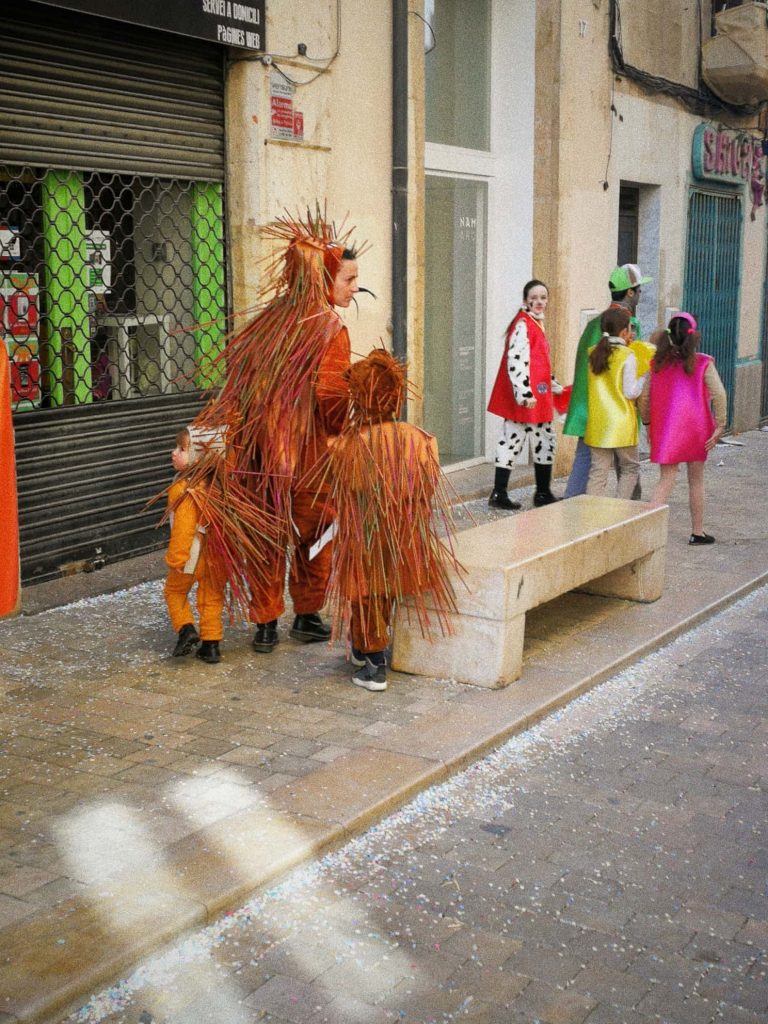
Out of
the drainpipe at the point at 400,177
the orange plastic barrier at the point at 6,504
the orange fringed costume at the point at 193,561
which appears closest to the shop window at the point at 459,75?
the drainpipe at the point at 400,177

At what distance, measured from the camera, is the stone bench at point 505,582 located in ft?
18.4

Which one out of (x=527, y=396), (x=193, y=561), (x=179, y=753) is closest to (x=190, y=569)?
(x=193, y=561)

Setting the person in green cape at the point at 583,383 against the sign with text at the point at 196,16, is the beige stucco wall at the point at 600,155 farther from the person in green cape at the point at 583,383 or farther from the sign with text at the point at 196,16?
the sign with text at the point at 196,16

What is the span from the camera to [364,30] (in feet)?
30.9

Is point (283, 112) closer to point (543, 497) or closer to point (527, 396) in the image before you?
point (527, 396)

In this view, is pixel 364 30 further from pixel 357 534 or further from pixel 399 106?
pixel 357 534

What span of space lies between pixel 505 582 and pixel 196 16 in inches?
166

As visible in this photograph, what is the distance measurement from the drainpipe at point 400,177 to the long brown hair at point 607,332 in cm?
171

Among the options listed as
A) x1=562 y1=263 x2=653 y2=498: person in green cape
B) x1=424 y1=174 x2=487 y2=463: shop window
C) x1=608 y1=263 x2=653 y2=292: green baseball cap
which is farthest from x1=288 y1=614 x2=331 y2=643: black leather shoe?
x1=424 y1=174 x2=487 y2=463: shop window

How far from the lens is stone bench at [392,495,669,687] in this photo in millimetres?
5594

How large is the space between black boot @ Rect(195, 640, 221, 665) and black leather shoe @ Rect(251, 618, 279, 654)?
0.24 meters

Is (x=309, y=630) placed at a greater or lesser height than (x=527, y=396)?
lesser

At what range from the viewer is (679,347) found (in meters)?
8.78

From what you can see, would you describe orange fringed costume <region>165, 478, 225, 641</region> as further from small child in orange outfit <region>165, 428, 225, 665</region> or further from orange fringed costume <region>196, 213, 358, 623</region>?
orange fringed costume <region>196, 213, 358, 623</region>
